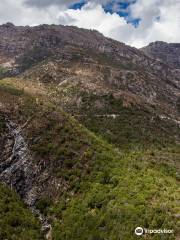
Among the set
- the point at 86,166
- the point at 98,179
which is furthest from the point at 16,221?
the point at 86,166

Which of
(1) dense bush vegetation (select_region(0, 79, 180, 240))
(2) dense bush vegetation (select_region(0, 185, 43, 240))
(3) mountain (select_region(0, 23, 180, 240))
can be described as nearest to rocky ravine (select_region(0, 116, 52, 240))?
(3) mountain (select_region(0, 23, 180, 240))

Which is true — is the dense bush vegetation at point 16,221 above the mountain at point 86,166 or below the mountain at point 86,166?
below

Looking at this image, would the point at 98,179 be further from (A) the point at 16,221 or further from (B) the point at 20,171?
(B) the point at 20,171

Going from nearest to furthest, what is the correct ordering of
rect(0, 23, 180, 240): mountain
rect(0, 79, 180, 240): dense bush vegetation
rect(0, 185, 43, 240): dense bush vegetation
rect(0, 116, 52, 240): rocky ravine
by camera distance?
rect(0, 79, 180, 240): dense bush vegetation, rect(0, 23, 180, 240): mountain, rect(0, 185, 43, 240): dense bush vegetation, rect(0, 116, 52, 240): rocky ravine

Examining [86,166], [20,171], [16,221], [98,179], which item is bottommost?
[16,221]

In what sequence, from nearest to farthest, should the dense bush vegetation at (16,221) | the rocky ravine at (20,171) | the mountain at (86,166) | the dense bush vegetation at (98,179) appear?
the dense bush vegetation at (98,179)
the mountain at (86,166)
the dense bush vegetation at (16,221)
the rocky ravine at (20,171)

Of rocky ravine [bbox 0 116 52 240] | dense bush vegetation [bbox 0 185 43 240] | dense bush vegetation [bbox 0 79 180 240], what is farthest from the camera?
rocky ravine [bbox 0 116 52 240]

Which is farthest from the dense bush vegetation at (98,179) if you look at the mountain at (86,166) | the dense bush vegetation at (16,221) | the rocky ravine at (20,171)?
the rocky ravine at (20,171)

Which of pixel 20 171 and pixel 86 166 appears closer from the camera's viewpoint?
pixel 86 166

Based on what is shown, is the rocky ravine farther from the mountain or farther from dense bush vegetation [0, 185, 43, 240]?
dense bush vegetation [0, 185, 43, 240]

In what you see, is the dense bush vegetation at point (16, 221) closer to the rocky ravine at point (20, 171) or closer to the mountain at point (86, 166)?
the mountain at point (86, 166)

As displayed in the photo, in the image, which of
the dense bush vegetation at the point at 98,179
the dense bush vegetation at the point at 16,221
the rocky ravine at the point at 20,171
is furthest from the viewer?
the rocky ravine at the point at 20,171

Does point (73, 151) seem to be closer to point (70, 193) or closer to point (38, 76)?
point (70, 193)

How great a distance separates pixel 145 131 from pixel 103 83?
50.4m
